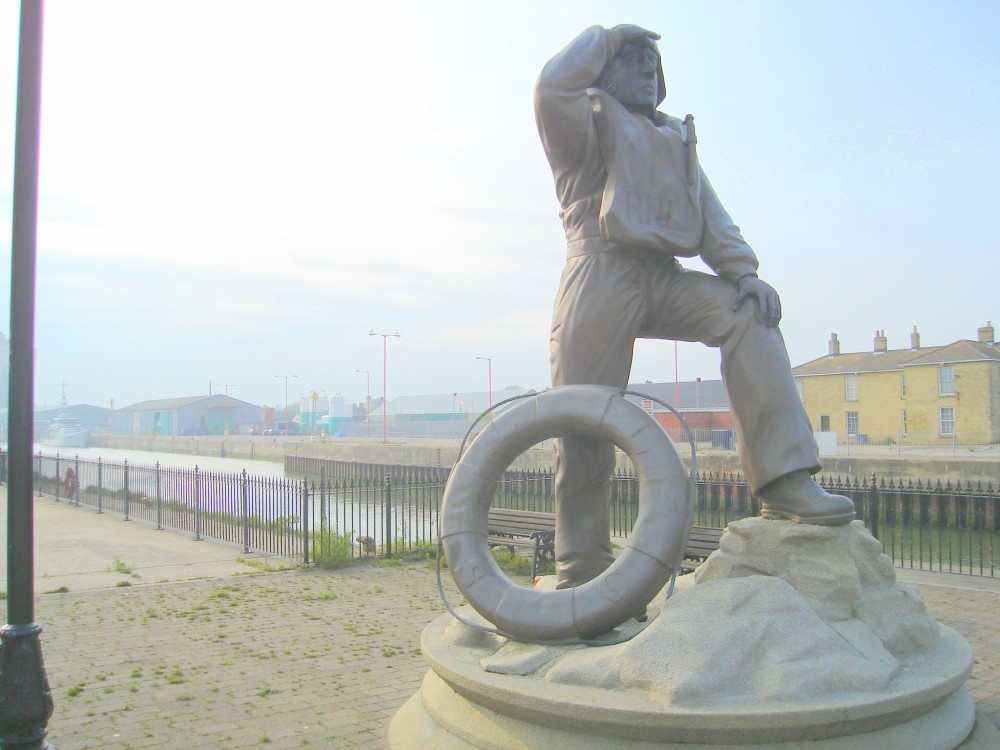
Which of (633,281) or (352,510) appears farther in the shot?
(352,510)

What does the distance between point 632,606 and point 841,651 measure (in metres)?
0.87

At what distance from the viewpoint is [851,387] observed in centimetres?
4209

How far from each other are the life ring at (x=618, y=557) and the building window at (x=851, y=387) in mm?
41095

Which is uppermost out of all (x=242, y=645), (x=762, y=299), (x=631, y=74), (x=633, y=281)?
(x=631, y=74)

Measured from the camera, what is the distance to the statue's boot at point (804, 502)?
428 cm

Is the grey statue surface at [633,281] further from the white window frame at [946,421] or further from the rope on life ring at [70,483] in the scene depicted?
the white window frame at [946,421]

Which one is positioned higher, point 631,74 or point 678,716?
point 631,74

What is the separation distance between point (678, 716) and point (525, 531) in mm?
6873

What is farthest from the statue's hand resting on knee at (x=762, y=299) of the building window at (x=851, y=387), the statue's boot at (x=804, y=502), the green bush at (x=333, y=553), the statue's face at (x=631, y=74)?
the building window at (x=851, y=387)

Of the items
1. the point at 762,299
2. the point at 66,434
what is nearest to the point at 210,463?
the point at 66,434

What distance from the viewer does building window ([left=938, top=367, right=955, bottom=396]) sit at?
37.8 metres

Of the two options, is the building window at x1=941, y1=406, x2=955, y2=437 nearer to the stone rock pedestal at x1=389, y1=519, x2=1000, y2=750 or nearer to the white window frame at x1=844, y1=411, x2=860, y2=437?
the white window frame at x1=844, y1=411, x2=860, y2=437

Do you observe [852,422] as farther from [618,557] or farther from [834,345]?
[618,557]

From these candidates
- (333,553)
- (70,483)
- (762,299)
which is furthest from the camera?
(70,483)
